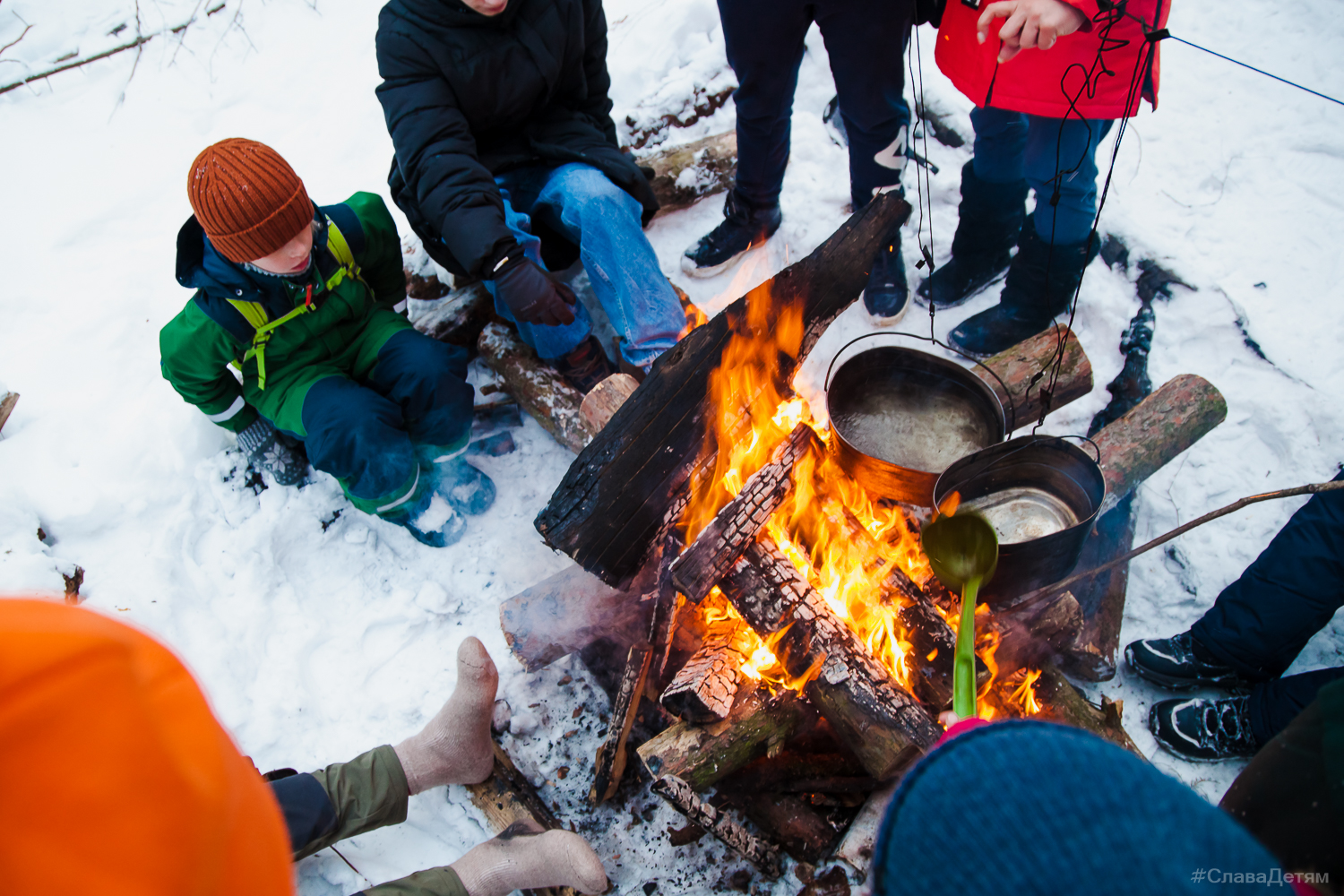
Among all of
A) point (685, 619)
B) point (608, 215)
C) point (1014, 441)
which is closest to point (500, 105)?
point (608, 215)

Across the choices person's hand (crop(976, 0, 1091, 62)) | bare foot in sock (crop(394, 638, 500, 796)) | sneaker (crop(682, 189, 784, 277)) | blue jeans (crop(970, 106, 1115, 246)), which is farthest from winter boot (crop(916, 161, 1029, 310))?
bare foot in sock (crop(394, 638, 500, 796))

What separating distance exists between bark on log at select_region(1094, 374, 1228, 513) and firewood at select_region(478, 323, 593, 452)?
6.95 ft

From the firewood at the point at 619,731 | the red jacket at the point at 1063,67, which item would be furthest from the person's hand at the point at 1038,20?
the firewood at the point at 619,731

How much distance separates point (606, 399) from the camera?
277 centimetres

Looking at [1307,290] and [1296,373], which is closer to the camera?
[1296,373]

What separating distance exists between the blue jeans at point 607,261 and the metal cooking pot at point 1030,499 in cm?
134

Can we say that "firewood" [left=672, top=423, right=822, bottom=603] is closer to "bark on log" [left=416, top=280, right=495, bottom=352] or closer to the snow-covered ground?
the snow-covered ground

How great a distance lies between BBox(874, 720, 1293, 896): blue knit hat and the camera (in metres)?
0.68

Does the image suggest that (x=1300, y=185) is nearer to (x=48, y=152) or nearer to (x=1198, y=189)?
(x=1198, y=189)

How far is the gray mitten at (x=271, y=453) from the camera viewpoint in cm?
287

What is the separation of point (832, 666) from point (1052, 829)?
1.40 m

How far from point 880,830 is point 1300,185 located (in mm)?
5006

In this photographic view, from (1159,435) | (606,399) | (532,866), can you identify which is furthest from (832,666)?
(1159,435)

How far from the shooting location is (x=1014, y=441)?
90.7 inches
